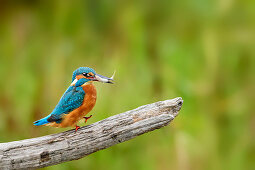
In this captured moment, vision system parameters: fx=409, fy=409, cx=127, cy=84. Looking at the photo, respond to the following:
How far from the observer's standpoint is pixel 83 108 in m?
1.72

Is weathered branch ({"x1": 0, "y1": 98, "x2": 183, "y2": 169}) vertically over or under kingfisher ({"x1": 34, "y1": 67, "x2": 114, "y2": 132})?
under

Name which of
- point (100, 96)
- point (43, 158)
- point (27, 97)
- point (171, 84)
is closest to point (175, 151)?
point (171, 84)

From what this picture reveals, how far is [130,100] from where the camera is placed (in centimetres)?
284

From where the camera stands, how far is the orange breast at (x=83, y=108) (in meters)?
1.71

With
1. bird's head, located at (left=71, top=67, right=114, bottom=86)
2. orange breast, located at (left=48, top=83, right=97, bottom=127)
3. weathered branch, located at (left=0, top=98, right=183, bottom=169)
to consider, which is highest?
bird's head, located at (left=71, top=67, right=114, bottom=86)

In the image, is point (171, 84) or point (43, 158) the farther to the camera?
point (171, 84)

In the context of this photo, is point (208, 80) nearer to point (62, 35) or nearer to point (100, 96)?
point (100, 96)

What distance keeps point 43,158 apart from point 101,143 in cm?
26

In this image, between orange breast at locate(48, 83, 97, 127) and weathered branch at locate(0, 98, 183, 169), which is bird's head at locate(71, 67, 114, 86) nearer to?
orange breast at locate(48, 83, 97, 127)

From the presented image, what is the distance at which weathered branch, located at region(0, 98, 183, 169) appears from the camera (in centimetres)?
170

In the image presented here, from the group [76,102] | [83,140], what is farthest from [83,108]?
[83,140]

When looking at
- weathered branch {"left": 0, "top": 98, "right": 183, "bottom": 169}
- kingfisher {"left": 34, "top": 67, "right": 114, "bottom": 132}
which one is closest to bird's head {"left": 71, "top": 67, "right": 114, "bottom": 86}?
kingfisher {"left": 34, "top": 67, "right": 114, "bottom": 132}

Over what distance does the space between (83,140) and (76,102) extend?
0.55 ft

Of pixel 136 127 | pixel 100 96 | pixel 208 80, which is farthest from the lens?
pixel 208 80
